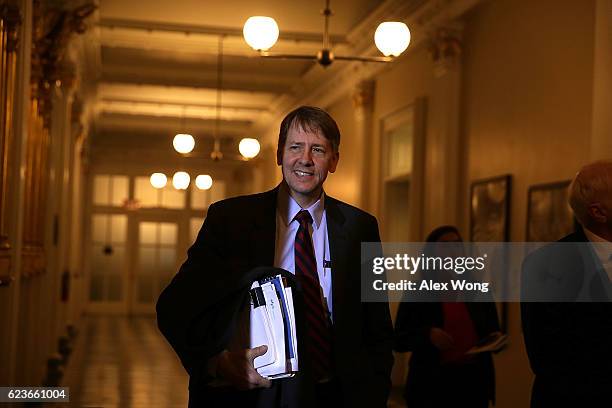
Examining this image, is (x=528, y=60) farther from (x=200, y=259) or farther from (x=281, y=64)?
(x=281, y=64)

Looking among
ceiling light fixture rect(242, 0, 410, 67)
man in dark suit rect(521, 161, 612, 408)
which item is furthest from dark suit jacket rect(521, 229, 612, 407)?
ceiling light fixture rect(242, 0, 410, 67)

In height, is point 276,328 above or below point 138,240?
below

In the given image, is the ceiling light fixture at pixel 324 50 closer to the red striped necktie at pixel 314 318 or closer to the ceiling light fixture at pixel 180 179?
the red striped necktie at pixel 314 318

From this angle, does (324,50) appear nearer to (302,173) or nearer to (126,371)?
(302,173)

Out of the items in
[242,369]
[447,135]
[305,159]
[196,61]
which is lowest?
[242,369]

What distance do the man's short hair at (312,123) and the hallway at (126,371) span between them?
6055 millimetres

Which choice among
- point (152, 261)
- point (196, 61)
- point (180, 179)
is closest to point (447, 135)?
point (196, 61)

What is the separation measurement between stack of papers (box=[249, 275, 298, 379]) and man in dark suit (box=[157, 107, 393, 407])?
Result: 0.03 meters

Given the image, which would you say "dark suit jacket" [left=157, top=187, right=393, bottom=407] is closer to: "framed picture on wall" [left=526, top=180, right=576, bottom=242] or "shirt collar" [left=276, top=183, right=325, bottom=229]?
"shirt collar" [left=276, top=183, right=325, bottom=229]

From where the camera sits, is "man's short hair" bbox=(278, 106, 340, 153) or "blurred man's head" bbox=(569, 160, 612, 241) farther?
"blurred man's head" bbox=(569, 160, 612, 241)

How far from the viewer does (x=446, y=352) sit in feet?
16.2

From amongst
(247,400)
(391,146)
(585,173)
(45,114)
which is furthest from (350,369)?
(391,146)

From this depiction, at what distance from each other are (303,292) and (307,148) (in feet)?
1.22

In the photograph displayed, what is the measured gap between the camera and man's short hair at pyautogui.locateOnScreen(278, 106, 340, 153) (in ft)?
7.93
